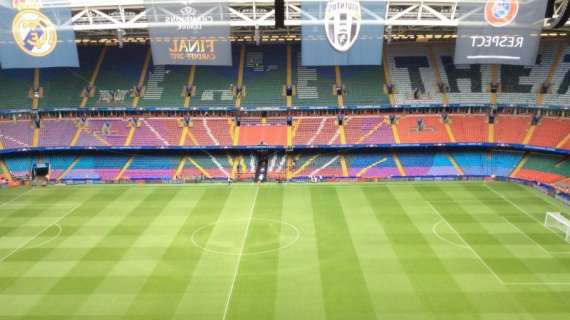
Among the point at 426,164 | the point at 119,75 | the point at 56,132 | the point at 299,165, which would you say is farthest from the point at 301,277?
the point at 119,75

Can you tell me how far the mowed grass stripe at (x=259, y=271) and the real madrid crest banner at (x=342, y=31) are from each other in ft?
37.1

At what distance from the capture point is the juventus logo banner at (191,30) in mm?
30922

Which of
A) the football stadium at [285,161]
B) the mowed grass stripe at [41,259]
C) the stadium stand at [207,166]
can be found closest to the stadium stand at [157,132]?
the football stadium at [285,161]

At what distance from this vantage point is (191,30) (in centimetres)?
3108

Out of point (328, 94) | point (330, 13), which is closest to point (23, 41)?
point (330, 13)

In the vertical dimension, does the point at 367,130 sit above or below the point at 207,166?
above

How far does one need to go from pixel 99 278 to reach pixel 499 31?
92.4 feet

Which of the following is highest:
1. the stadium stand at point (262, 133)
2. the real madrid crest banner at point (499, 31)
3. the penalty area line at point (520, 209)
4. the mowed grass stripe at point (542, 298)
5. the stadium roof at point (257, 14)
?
the stadium roof at point (257, 14)

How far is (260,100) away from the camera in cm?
4838

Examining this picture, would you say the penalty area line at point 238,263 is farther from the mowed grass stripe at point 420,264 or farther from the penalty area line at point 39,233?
the penalty area line at point 39,233

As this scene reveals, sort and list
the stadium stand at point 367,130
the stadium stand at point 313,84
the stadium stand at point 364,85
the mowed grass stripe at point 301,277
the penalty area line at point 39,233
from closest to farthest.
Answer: the mowed grass stripe at point 301,277 < the penalty area line at point 39,233 < the stadium stand at point 367,130 < the stadium stand at point 364,85 < the stadium stand at point 313,84

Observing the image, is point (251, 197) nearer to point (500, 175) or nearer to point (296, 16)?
point (296, 16)

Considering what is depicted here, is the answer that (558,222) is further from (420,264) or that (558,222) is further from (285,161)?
(285,161)

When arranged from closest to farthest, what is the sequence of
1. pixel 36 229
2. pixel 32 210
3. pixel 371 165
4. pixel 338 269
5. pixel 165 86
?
pixel 338 269 < pixel 36 229 < pixel 32 210 < pixel 371 165 < pixel 165 86
